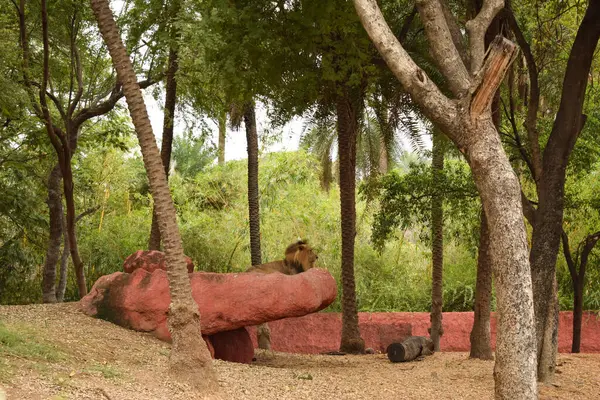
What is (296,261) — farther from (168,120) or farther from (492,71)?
(492,71)

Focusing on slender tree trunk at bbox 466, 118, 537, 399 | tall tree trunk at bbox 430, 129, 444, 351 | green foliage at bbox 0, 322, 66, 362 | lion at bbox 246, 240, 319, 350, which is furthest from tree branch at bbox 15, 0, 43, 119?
slender tree trunk at bbox 466, 118, 537, 399

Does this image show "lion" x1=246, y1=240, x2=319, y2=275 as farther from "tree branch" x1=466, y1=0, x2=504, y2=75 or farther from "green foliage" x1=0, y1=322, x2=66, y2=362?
"tree branch" x1=466, y1=0, x2=504, y2=75

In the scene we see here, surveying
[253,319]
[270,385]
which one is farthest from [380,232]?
[270,385]

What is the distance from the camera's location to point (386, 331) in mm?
19781

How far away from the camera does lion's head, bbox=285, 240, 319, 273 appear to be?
14.3 metres

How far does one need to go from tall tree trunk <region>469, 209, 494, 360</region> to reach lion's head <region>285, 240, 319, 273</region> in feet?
9.38

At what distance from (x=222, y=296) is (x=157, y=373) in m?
3.64

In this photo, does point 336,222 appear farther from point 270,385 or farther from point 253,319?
point 270,385

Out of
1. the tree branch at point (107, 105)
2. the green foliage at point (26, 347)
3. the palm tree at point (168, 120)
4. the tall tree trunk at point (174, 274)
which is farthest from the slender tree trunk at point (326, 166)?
the tall tree trunk at point (174, 274)

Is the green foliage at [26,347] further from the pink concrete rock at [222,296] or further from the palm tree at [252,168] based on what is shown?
the palm tree at [252,168]

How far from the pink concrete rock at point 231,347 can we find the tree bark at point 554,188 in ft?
15.4

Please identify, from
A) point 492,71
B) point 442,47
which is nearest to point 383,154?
point 442,47

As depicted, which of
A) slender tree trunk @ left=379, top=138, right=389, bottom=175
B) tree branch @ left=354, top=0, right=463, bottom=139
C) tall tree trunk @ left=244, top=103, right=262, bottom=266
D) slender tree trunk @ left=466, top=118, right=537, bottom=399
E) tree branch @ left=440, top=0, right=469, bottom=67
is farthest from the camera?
slender tree trunk @ left=379, top=138, right=389, bottom=175

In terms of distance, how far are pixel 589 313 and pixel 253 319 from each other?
10.8 meters
